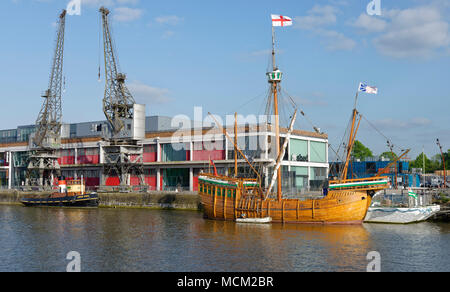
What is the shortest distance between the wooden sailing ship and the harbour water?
5.76 feet

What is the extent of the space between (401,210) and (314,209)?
10.1 metres

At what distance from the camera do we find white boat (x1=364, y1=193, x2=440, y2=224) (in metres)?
53.5

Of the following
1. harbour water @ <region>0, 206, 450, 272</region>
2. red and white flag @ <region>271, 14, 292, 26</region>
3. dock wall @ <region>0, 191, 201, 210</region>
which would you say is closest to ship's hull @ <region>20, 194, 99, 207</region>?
dock wall @ <region>0, 191, 201, 210</region>

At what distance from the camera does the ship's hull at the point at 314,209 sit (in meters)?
51.9

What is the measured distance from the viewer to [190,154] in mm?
89812

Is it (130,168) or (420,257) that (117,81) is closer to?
(130,168)

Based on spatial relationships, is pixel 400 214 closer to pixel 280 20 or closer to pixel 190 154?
pixel 280 20

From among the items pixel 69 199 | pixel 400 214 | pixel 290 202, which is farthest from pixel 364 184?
pixel 69 199

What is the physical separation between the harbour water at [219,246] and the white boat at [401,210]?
1.26 meters

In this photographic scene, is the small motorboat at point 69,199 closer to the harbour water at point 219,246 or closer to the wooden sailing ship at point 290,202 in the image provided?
the harbour water at point 219,246

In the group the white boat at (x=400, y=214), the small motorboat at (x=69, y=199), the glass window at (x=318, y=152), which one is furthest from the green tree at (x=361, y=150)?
the white boat at (x=400, y=214)

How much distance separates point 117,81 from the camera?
94812 millimetres
